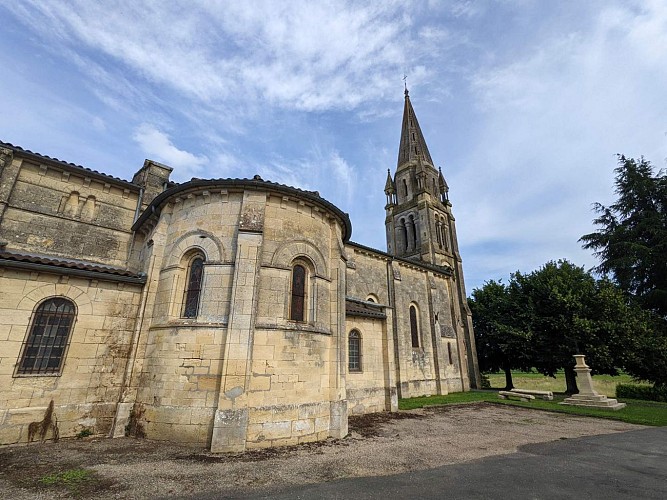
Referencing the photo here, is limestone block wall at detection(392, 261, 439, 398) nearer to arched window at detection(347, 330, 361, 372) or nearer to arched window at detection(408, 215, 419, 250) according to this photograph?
arched window at detection(347, 330, 361, 372)

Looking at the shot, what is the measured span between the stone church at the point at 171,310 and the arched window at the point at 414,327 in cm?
1047

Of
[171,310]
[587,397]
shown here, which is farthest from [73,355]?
[587,397]

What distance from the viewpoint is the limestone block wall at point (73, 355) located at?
25.5ft

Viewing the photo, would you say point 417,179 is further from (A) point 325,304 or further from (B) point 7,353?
(B) point 7,353

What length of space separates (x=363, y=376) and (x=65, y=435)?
10676mm

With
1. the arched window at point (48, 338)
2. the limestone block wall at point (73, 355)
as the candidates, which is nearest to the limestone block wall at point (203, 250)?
the limestone block wall at point (73, 355)

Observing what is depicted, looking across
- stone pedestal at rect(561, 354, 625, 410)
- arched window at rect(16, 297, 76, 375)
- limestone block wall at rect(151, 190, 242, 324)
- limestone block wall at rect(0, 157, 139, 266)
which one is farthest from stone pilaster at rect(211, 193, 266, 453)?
stone pedestal at rect(561, 354, 625, 410)

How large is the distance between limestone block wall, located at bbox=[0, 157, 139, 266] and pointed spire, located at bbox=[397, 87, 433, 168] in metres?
30.4

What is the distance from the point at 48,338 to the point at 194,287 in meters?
3.99

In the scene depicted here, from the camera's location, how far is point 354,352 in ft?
47.9

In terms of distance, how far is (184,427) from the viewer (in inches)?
314

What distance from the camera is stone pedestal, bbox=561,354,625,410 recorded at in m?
15.3

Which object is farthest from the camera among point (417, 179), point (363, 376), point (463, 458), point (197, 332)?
point (417, 179)

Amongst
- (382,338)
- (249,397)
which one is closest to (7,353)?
(249,397)
